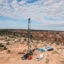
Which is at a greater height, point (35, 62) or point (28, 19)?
point (28, 19)

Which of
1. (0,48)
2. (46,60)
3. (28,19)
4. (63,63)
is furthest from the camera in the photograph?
(0,48)

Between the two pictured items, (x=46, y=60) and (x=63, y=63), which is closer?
(x=63, y=63)

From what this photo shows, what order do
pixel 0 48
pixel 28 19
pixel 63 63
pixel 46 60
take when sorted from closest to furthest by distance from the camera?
pixel 63 63
pixel 46 60
pixel 28 19
pixel 0 48

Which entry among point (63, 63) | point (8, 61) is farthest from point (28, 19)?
point (63, 63)

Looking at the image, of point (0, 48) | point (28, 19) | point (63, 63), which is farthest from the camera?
point (0, 48)

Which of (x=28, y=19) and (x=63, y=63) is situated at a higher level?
(x=28, y=19)

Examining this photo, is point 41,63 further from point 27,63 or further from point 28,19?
point 28,19

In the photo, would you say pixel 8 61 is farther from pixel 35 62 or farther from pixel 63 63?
pixel 63 63

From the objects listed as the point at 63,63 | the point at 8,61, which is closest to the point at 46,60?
the point at 63,63

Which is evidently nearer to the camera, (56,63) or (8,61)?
(56,63)
